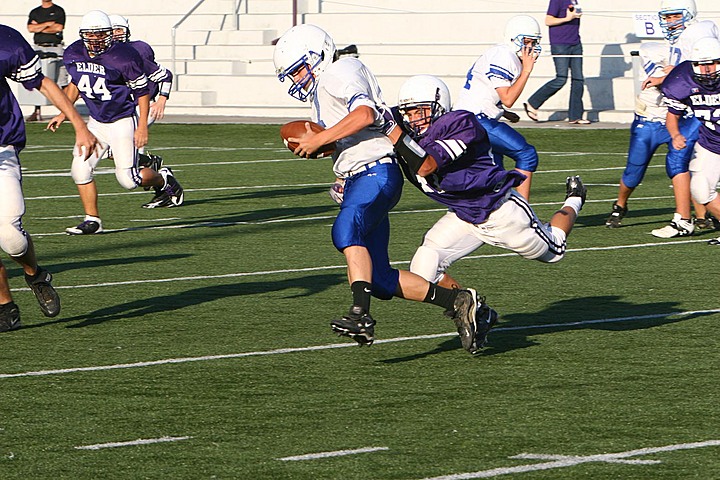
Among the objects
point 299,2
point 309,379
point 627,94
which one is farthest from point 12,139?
point 299,2

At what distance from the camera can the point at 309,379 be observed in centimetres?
628

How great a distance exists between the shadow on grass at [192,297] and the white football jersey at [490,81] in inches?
87.5

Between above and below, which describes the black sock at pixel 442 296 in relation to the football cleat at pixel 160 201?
above

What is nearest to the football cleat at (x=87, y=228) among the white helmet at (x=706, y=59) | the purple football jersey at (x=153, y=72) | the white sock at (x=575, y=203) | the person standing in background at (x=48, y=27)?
the purple football jersey at (x=153, y=72)

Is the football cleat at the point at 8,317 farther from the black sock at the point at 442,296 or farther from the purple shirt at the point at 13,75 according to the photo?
the black sock at the point at 442,296

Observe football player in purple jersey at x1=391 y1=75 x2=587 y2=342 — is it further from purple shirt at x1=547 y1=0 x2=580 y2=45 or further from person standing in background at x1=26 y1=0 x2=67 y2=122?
person standing in background at x1=26 y1=0 x2=67 y2=122

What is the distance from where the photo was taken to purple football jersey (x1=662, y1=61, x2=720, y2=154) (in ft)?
32.5

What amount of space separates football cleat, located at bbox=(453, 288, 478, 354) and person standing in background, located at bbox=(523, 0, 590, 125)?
A: 1545cm

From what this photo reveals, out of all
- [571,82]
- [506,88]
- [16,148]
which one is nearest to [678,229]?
[506,88]

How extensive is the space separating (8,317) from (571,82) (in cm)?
1537

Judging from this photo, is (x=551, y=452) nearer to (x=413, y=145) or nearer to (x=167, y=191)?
(x=413, y=145)

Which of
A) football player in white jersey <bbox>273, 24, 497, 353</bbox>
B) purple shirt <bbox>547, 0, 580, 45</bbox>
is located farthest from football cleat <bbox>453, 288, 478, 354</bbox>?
purple shirt <bbox>547, 0, 580, 45</bbox>

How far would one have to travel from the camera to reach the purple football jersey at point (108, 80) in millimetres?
11539

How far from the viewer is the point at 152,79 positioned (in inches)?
474
